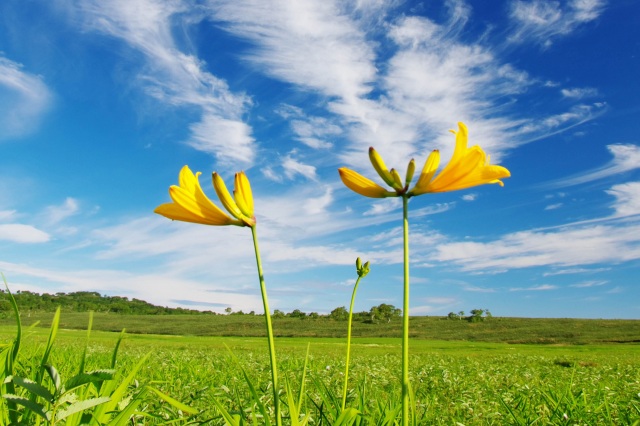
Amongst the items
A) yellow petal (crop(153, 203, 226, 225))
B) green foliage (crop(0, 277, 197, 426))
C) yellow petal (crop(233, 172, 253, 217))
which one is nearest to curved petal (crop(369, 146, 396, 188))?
yellow petal (crop(233, 172, 253, 217))

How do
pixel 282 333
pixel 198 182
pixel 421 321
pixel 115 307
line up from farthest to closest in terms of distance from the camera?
pixel 115 307 < pixel 421 321 < pixel 282 333 < pixel 198 182

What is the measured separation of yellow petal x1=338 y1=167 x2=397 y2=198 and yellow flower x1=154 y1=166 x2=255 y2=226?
1.15 feet

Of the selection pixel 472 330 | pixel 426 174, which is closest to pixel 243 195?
pixel 426 174

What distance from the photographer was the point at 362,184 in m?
1.58

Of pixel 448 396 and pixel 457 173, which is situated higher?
pixel 457 173

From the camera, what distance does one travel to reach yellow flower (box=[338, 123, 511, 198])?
5.14 feet

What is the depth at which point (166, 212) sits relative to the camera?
1758 millimetres

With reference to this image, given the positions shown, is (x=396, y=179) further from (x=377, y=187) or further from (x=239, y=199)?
(x=239, y=199)

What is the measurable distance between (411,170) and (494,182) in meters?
0.32

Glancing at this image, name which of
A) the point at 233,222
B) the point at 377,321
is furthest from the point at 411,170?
the point at 377,321

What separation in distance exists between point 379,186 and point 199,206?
66 centimetres

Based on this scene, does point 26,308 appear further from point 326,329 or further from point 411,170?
point 411,170

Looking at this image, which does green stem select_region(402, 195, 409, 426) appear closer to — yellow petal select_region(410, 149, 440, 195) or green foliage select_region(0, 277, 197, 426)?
yellow petal select_region(410, 149, 440, 195)

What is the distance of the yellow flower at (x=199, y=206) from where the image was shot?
1651mm
